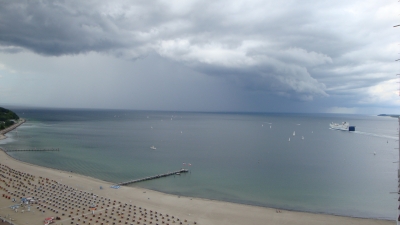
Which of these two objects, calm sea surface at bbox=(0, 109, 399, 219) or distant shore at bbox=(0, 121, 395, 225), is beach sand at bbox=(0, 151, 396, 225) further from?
calm sea surface at bbox=(0, 109, 399, 219)

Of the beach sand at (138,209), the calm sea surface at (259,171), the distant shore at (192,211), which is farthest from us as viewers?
the calm sea surface at (259,171)

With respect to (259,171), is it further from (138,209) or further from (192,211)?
(138,209)

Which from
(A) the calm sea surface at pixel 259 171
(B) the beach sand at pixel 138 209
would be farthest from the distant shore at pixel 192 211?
(A) the calm sea surface at pixel 259 171

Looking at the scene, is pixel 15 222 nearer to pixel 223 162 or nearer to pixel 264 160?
pixel 223 162

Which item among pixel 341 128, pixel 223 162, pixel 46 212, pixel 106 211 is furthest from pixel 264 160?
pixel 341 128

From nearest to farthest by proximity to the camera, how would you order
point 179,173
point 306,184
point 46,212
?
point 46,212 → point 306,184 → point 179,173

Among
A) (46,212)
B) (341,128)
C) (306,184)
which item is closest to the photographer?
(46,212)

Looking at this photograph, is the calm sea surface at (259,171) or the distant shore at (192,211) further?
the calm sea surface at (259,171)

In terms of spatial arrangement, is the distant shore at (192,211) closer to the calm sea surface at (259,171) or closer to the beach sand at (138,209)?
the beach sand at (138,209)

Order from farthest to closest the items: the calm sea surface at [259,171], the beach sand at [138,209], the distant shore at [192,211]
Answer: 1. the calm sea surface at [259,171]
2. the distant shore at [192,211]
3. the beach sand at [138,209]
